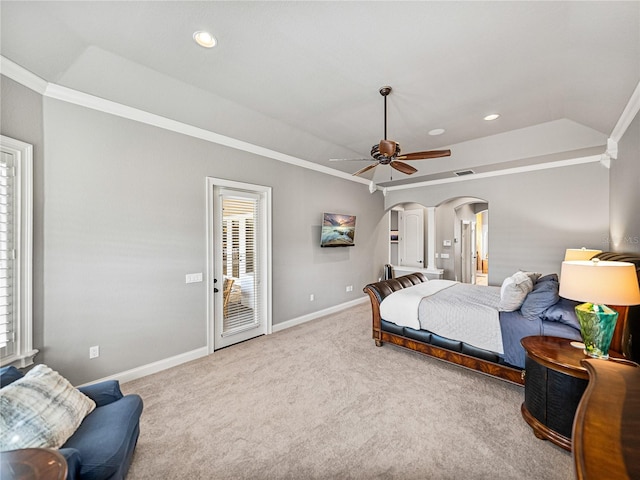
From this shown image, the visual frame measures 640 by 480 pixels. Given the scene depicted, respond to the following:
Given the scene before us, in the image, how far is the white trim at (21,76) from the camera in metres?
2.07

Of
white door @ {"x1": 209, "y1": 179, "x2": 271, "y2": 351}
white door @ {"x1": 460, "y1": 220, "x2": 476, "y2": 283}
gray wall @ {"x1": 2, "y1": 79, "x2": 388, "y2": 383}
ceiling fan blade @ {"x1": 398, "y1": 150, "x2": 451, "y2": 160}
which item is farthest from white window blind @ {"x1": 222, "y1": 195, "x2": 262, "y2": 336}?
white door @ {"x1": 460, "y1": 220, "x2": 476, "y2": 283}

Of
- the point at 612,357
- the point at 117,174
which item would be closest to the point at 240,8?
the point at 117,174

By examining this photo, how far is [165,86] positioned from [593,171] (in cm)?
620

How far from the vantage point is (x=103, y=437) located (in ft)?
4.91

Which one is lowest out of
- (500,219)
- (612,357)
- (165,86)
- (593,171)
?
(612,357)

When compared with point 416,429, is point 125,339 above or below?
above

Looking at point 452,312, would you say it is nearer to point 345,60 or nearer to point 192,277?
point 345,60

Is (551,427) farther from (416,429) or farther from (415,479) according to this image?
(415,479)

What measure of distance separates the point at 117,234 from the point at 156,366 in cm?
157

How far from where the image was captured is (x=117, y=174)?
2803mm

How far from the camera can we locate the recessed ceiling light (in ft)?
6.95

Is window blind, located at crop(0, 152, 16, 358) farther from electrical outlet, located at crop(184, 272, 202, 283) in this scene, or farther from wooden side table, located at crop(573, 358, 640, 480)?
wooden side table, located at crop(573, 358, 640, 480)

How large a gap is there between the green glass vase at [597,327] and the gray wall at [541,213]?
332 cm

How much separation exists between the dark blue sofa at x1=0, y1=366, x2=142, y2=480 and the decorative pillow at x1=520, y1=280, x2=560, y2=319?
3396 mm
